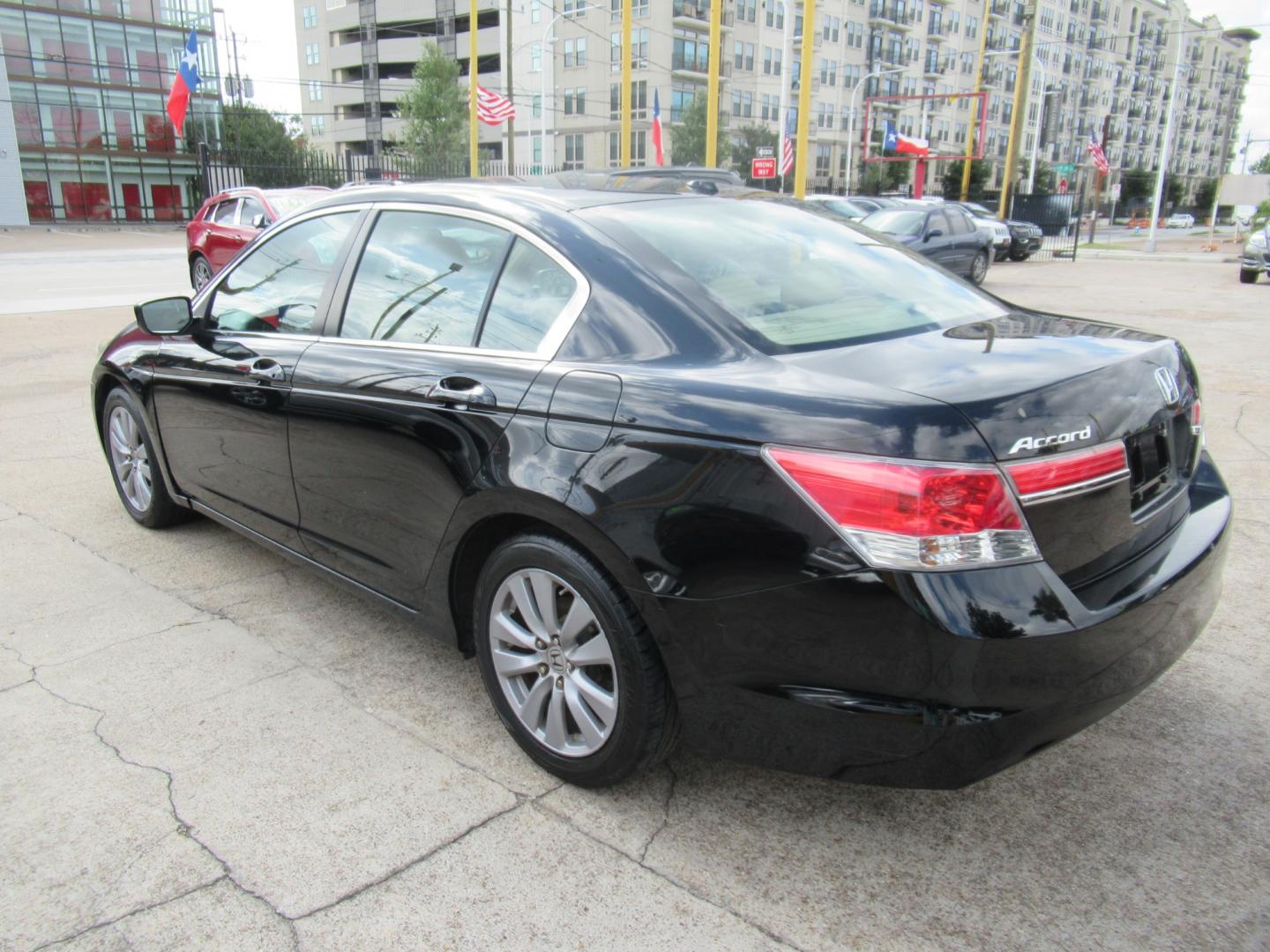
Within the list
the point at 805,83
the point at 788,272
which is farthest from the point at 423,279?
the point at 805,83

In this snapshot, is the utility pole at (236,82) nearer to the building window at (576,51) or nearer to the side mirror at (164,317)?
the building window at (576,51)

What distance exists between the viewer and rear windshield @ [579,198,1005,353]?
2.53 metres

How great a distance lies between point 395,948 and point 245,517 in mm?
2194

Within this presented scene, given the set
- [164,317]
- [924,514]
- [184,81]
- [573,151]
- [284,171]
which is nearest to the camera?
[924,514]

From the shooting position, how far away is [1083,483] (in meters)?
2.09

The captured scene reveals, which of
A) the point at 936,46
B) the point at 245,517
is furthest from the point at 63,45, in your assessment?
the point at 936,46

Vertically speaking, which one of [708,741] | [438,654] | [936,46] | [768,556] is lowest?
[438,654]

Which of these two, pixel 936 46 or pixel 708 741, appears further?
pixel 936 46

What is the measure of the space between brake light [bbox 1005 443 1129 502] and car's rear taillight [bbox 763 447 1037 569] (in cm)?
5

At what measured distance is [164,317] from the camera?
12.7 feet

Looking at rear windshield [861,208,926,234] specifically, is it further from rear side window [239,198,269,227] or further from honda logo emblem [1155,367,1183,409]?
honda logo emblem [1155,367,1183,409]

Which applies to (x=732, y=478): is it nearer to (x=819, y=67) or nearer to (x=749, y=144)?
(x=749, y=144)

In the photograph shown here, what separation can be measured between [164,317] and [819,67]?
7532 centimetres

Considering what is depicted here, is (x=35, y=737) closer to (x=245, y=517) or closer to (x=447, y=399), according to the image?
(x=245, y=517)
